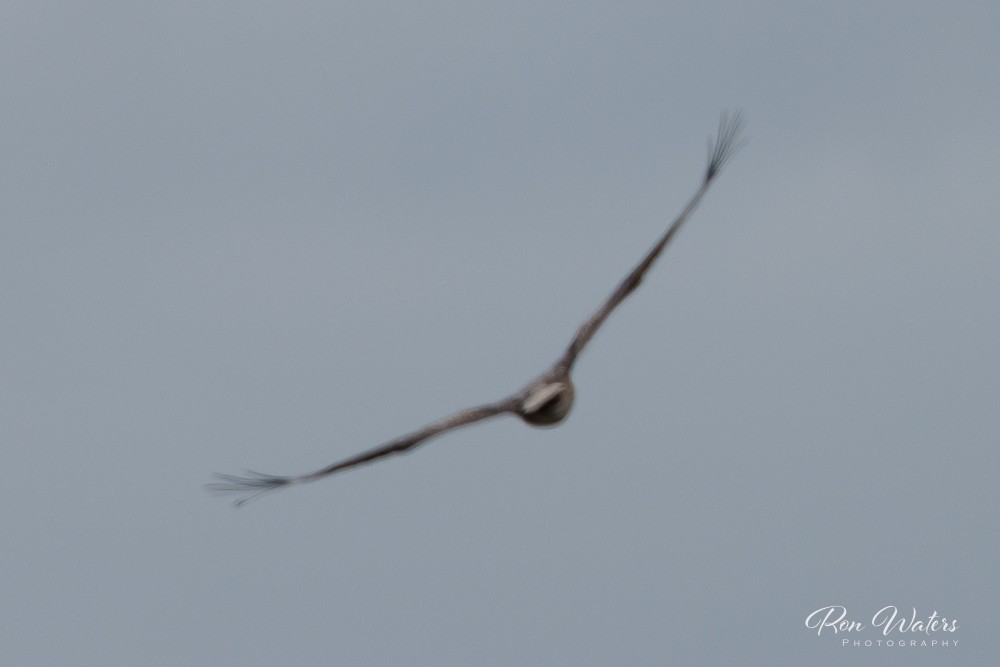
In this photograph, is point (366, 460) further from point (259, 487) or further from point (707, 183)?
point (707, 183)

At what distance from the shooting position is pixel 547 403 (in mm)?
39250

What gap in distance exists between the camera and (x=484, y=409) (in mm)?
37938

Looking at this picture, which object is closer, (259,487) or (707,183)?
(259,487)

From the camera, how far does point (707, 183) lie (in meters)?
39.3

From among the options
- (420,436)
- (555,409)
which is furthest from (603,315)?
(420,436)

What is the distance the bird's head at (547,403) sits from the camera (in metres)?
38.7

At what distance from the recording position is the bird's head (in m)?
38.7

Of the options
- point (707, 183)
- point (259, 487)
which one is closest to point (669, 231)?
point (707, 183)

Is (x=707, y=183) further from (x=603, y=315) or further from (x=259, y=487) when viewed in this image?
(x=259, y=487)

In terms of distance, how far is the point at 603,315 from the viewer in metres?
40.1

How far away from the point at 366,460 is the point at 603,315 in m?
5.17

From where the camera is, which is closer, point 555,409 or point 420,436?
point 420,436

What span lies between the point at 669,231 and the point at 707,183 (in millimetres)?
940

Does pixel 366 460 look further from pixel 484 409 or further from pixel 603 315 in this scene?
pixel 603 315
